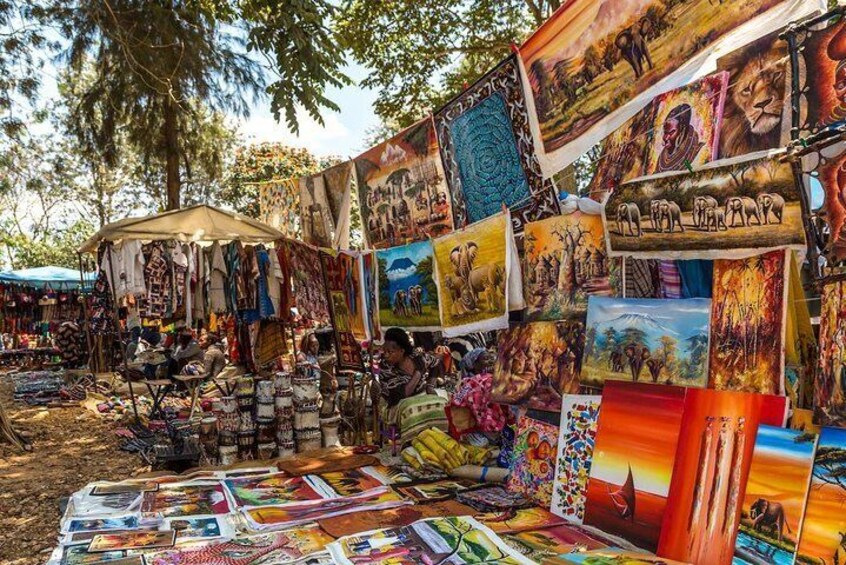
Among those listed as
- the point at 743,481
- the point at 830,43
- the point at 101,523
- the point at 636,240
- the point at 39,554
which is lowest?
the point at 39,554

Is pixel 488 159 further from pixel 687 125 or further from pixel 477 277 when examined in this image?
pixel 687 125

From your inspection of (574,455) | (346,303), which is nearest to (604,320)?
(574,455)

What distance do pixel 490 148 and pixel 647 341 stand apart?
1.27 meters

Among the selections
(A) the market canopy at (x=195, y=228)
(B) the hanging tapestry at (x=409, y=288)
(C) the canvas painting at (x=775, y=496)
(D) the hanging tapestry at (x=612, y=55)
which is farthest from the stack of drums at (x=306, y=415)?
(C) the canvas painting at (x=775, y=496)

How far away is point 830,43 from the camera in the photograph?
1.88 metres

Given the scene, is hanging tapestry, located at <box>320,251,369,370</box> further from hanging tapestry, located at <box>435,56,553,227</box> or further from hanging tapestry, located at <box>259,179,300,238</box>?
hanging tapestry, located at <box>435,56,553,227</box>

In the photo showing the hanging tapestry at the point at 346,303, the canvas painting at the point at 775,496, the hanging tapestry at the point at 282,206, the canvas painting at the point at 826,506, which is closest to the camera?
the canvas painting at the point at 826,506

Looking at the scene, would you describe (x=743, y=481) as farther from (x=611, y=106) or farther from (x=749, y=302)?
(x=611, y=106)

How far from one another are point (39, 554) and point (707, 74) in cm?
411

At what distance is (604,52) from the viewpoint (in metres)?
2.57

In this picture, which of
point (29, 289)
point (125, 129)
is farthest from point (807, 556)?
point (29, 289)

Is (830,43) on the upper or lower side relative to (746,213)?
upper

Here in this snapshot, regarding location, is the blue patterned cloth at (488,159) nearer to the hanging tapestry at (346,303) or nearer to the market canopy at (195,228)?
the hanging tapestry at (346,303)

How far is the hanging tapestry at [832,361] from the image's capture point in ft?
6.41
